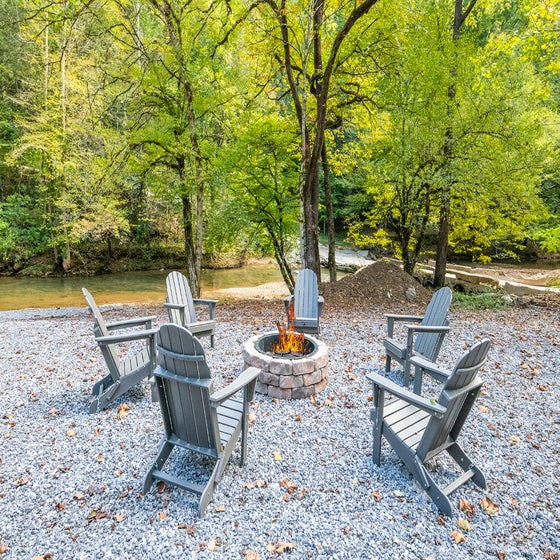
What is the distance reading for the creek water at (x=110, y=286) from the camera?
35.7ft

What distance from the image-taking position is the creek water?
10875 mm

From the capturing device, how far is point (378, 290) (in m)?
7.62

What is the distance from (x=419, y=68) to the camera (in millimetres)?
7039

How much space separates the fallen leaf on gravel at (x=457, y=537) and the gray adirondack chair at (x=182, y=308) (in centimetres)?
295

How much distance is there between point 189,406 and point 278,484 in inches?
31.8

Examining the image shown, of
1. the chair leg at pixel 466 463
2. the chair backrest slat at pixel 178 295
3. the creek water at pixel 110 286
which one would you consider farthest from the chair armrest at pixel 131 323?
the creek water at pixel 110 286

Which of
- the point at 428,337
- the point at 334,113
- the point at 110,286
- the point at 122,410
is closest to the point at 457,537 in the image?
the point at 428,337

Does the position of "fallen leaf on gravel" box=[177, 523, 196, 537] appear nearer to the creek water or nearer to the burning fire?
the burning fire

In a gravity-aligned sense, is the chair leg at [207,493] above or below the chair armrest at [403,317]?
below

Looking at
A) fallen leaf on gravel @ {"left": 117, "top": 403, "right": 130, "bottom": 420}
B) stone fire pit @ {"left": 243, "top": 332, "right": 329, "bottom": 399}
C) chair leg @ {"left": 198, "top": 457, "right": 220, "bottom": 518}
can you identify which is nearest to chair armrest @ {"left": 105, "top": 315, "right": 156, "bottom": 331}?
fallen leaf on gravel @ {"left": 117, "top": 403, "right": 130, "bottom": 420}

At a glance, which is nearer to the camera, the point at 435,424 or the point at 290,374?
the point at 435,424

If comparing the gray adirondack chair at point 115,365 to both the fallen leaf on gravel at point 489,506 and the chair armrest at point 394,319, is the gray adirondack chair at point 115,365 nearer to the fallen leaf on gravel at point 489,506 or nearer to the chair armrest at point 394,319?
the chair armrest at point 394,319

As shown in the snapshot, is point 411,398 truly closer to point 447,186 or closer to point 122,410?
point 122,410

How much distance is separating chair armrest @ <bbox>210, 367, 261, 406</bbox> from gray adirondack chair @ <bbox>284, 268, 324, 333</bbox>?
79.3 inches
